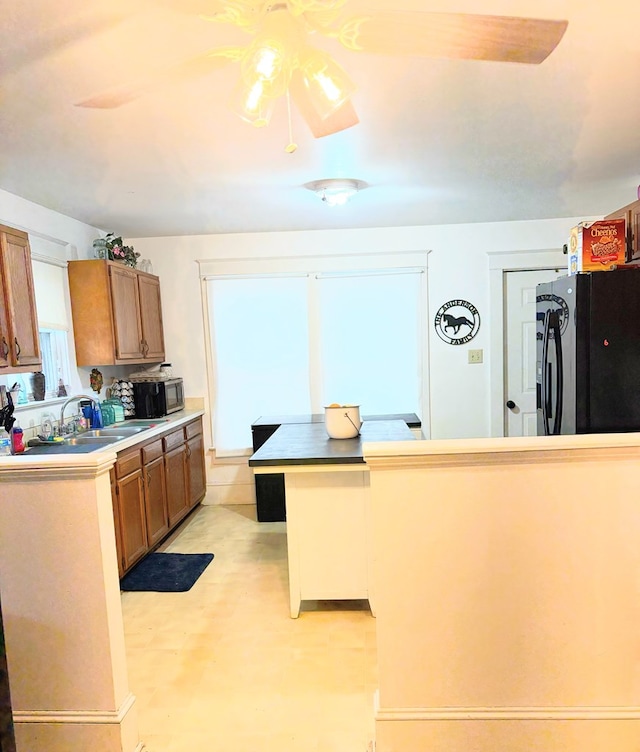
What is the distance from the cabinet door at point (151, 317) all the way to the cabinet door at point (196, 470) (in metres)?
0.81

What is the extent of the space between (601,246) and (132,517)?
3.06 meters

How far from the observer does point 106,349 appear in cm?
343

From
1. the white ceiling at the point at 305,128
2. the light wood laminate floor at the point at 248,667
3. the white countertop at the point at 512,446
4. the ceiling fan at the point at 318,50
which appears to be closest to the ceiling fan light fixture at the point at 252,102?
the ceiling fan at the point at 318,50

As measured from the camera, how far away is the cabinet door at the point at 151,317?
386 cm

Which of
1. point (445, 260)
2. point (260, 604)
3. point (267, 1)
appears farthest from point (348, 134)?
point (260, 604)

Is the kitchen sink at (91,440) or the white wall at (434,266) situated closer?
the kitchen sink at (91,440)

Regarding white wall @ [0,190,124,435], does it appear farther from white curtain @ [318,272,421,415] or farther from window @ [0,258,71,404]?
white curtain @ [318,272,421,415]

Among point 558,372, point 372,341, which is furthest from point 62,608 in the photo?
point 372,341

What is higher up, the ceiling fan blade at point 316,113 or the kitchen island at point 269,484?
the ceiling fan blade at point 316,113

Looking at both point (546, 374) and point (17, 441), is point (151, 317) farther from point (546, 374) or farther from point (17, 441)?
point (546, 374)

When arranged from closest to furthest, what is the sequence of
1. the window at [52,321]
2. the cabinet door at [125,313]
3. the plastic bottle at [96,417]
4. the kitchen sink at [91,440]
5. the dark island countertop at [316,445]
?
the dark island countertop at [316,445] < the kitchen sink at [91,440] < the window at [52,321] < the plastic bottle at [96,417] < the cabinet door at [125,313]

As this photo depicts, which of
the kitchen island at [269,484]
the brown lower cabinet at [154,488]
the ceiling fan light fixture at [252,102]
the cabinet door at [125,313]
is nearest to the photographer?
the ceiling fan light fixture at [252,102]

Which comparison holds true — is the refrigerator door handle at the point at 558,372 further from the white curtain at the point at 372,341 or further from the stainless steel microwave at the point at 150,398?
the stainless steel microwave at the point at 150,398

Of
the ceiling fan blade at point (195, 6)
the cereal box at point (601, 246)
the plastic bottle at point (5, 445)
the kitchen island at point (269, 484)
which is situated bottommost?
the kitchen island at point (269, 484)
